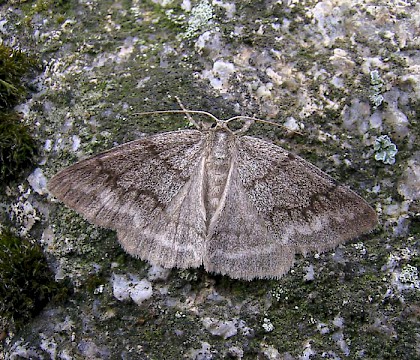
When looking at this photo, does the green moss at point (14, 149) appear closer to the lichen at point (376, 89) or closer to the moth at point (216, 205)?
the moth at point (216, 205)

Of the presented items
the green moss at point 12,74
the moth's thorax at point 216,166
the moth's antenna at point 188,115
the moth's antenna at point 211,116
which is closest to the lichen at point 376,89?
the moth's antenna at point 211,116

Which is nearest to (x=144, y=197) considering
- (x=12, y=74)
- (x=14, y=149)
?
(x=14, y=149)

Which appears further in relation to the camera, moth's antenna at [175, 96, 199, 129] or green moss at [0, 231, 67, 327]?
moth's antenna at [175, 96, 199, 129]

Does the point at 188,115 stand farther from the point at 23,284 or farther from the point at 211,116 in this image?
the point at 23,284

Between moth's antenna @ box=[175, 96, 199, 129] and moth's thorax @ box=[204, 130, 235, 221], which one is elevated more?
moth's antenna @ box=[175, 96, 199, 129]

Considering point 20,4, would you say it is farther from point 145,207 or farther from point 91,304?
point 91,304

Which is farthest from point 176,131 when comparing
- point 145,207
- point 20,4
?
point 20,4

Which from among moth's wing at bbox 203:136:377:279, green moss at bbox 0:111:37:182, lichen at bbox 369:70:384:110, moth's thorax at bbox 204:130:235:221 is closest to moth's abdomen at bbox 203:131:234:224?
moth's thorax at bbox 204:130:235:221

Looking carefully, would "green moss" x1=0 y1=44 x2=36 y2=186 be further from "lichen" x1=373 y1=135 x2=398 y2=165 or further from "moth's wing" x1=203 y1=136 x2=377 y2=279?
"lichen" x1=373 y1=135 x2=398 y2=165
